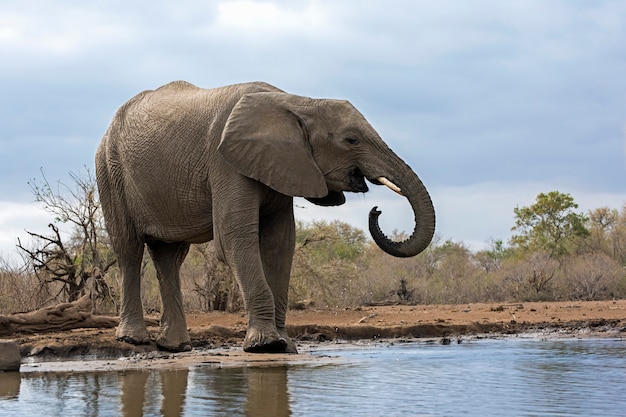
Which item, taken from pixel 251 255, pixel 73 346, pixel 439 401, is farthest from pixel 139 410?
pixel 73 346

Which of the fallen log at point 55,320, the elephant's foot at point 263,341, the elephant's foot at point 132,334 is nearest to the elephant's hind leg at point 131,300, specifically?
the elephant's foot at point 132,334

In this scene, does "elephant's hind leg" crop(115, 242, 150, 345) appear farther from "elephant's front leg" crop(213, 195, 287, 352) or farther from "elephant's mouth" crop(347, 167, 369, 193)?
"elephant's mouth" crop(347, 167, 369, 193)

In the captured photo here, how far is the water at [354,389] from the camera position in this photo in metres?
6.30

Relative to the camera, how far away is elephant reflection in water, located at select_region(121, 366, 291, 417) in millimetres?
6375

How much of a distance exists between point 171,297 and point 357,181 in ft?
9.60

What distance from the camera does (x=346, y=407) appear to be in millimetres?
6348

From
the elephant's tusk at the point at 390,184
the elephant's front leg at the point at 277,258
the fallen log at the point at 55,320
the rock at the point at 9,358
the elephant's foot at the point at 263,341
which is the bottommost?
the rock at the point at 9,358

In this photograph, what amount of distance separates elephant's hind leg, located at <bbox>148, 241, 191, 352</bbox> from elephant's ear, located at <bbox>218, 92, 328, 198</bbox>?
2131 millimetres

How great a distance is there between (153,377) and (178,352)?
3432mm

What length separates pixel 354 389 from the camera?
7277 mm

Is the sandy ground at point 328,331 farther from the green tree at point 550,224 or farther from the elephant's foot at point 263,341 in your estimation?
the green tree at point 550,224

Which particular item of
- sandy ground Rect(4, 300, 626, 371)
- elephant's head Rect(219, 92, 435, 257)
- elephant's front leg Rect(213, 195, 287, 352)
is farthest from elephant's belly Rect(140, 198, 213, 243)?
sandy ground Rect(4, 300, 626, 371)

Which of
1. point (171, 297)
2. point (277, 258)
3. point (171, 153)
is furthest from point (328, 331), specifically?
point (171, 153)

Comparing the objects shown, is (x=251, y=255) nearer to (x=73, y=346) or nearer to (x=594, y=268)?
(x=73, y=346)
